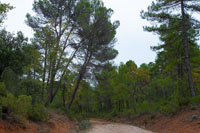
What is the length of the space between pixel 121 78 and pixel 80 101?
19.5 meters

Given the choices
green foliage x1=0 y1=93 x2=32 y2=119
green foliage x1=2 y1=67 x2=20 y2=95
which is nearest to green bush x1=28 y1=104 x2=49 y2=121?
green foliage x1=0 y1=93 x2=32 y2=119

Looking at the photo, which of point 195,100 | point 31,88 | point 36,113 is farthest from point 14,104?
point 195,100

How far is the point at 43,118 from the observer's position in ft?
33.9

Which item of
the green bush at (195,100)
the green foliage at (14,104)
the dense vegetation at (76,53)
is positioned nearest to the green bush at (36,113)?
the dense vegetation at (76,53)

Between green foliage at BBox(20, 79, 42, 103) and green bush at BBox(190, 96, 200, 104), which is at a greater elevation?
green foliage at BBox(20, 79, 42, 103)

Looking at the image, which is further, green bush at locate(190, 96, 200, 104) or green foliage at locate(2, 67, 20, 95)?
green bush at locate(190, 96, 200, 104)

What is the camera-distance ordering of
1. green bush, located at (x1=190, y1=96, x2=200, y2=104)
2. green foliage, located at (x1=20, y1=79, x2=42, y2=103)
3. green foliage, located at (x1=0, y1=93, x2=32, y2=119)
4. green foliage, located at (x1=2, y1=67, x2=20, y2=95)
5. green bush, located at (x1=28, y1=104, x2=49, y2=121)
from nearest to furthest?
green foliage, located at (x1=0, y1=93, x2=32, y2=119) < green bush, located at (x1=28, y1=104, x2=49, y2=121) < green foliage, located at (x1=20, y1=79, x2=42, y2=103) < green foliage, located at (x1=2, y1=67, x2=20, y2=95) < green bush, located at (x1=190, y1=96, x2=200, y2=104)

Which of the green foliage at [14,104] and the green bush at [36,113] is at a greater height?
the green foliage at [14,104]

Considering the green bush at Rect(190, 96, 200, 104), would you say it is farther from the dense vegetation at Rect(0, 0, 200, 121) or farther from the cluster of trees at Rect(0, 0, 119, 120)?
the cluster of trees at Rect(0, 0, 119, 120)

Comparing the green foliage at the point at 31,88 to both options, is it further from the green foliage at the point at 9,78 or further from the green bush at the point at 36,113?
the green foliage at the point at 9,78

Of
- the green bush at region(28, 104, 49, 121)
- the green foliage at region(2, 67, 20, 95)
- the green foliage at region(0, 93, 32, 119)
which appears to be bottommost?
the green bush at region(28, 104, 49, 121)

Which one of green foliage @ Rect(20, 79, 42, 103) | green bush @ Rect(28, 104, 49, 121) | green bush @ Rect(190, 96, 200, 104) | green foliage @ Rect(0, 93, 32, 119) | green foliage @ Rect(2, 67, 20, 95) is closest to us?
green foliage @ Rect(0, 93, 32, 119)

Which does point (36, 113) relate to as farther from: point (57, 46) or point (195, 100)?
point (195, 100)

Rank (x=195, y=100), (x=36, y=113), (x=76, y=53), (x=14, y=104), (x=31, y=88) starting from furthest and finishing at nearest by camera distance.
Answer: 1. (x=76, y=53)
2. (x=195, y=100)
3. (x=31, y=88)
4. (x=36, y=113)
5. (x=14, y=104)
